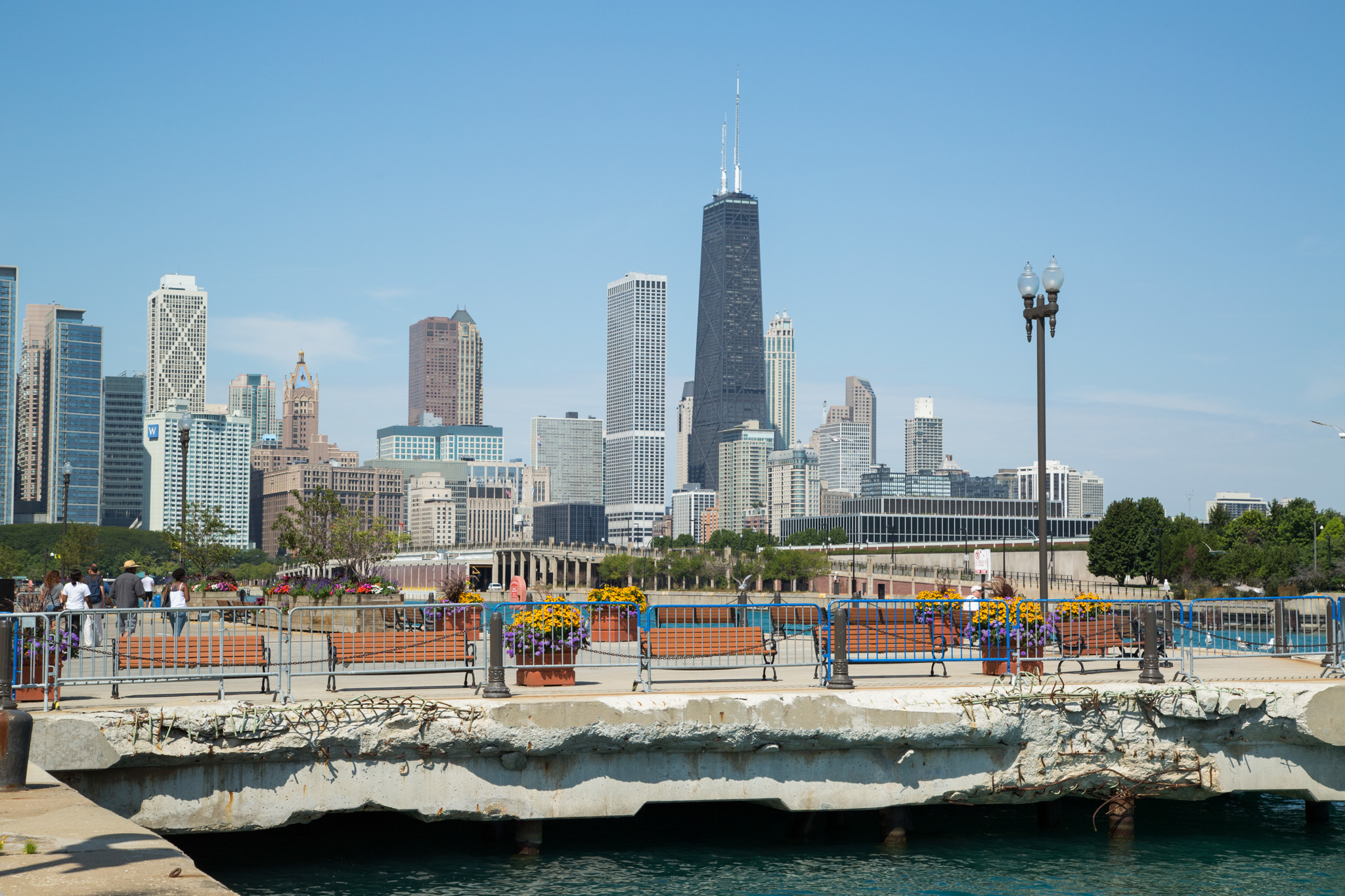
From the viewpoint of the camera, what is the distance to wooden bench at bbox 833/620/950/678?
16.9 meters

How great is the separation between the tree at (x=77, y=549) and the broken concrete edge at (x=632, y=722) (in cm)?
4733

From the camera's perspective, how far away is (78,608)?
62.5 feet

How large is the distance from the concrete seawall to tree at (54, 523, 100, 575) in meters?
47.3

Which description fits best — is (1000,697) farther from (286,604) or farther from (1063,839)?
(286,604)

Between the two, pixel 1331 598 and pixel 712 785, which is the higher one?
pixel 1331 598

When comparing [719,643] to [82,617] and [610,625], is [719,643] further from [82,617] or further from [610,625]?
[82,617]

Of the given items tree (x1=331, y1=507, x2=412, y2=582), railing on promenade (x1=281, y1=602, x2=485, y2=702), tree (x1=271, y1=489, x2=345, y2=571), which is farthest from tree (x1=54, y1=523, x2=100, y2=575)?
railing on promenade (x1=281, y1=602, x2=485, y2=702)

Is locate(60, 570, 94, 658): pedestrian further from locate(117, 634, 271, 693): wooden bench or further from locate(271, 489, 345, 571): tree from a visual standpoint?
locate(271, 489, 345, 571): tree

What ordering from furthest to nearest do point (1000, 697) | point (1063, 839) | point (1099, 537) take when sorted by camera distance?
point (1099, 537) < point (1063, 839) < point (1000, 697)

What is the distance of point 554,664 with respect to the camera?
1582 cm

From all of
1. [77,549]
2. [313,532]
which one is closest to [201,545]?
[313,532]

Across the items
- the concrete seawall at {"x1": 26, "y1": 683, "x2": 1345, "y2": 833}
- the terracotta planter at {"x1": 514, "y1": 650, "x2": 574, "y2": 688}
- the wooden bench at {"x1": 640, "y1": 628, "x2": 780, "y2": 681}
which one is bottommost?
the concrete seawall at {"x1": 26, "y1": 683, "x2": 1345, "y2": 833}

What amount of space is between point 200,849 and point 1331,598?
16.7 metres

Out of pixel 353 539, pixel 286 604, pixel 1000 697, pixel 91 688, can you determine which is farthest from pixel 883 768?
pixel 353 539
